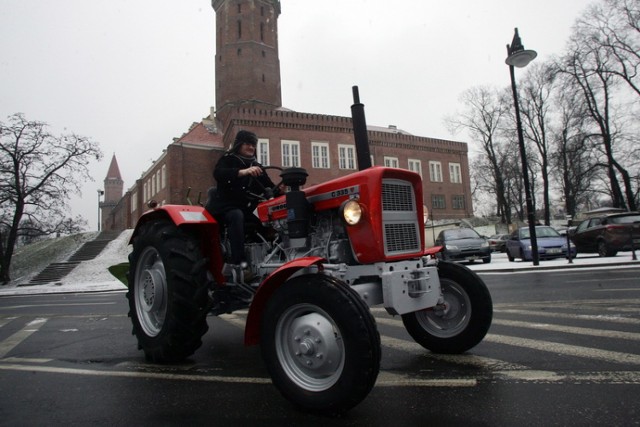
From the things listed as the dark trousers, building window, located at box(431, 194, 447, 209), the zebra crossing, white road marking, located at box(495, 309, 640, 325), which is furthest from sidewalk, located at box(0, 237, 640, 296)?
building window, located at box(431, 194, 447, 209)

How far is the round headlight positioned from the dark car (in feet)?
45.9

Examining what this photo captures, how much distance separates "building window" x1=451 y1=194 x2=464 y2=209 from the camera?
57.4m

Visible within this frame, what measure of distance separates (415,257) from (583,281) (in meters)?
7.74

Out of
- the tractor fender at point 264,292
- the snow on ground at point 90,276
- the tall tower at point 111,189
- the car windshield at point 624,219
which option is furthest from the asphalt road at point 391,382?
the tall tower at point 111,189

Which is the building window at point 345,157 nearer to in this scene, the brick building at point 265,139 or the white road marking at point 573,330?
the brick building at point 265,139

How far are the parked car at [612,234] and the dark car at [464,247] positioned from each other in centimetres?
391

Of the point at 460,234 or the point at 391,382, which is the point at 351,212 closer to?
the point at 391,382

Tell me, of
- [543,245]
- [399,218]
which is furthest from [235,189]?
[543,245]

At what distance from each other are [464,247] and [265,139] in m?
31.0

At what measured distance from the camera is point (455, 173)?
193 ft

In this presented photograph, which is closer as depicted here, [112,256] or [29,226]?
[29,226]

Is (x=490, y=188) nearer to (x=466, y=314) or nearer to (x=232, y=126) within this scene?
(x=232, y=126)

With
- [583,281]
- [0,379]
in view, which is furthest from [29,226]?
[583,281]

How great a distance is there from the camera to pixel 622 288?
7.87 meters
